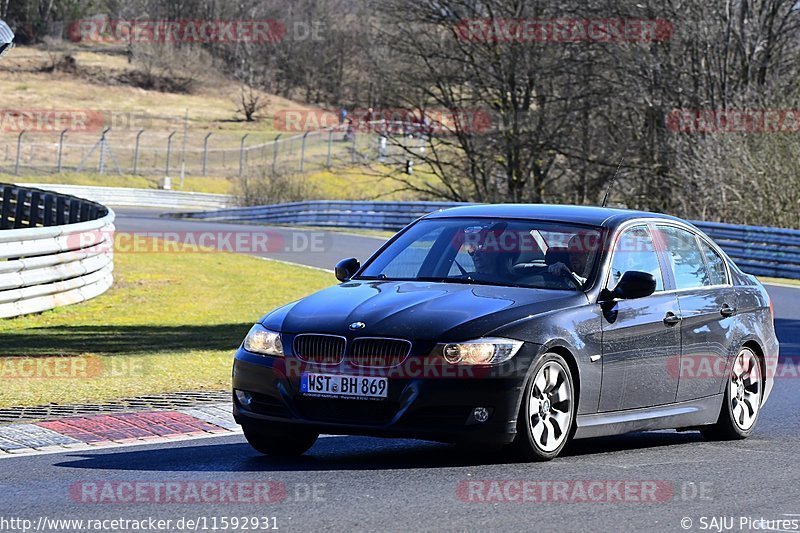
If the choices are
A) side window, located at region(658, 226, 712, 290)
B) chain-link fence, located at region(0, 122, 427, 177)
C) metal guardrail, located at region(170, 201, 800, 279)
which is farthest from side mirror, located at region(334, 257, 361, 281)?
chain-link fence, located at region(0, 122, 427, 177)

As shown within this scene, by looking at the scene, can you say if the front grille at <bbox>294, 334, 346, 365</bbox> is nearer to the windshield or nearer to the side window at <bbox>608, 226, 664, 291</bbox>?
the windshield

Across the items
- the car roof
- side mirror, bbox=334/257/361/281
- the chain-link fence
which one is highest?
the car roof

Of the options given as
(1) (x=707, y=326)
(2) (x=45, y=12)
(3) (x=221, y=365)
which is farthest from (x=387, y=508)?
(2) (x=45, y=12)

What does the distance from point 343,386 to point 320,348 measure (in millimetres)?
254

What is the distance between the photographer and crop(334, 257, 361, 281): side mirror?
910 centimetres

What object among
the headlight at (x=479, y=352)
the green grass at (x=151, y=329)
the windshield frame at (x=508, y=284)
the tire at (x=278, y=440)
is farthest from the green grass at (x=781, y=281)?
the headlight at (x=479, y=352)

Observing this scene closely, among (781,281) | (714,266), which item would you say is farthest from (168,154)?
(714,266)

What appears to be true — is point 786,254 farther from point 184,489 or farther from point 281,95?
point 281,95

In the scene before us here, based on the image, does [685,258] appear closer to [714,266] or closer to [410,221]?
[714,266]

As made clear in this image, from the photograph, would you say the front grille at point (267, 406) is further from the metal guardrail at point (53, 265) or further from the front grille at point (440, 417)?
the metal guardrail at point (53, 265)

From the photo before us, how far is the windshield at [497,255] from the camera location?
8.51 m

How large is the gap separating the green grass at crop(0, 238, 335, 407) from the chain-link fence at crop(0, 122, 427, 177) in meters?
45.2

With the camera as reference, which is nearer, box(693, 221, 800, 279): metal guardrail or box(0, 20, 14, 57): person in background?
box(0, 20, 14, 57): person in background

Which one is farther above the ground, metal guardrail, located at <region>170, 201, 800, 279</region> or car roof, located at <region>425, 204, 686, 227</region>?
car roof, located at <region>425, 204, 686, 227</region>
